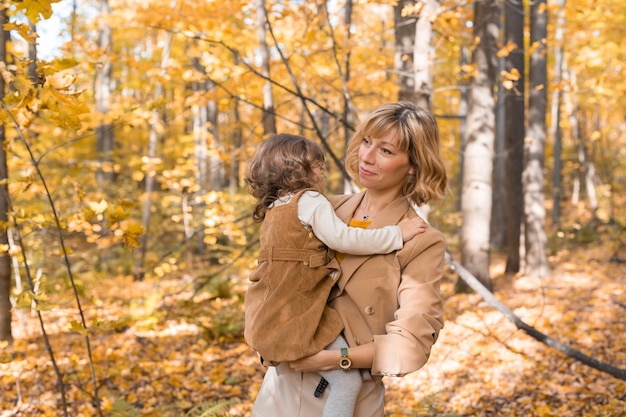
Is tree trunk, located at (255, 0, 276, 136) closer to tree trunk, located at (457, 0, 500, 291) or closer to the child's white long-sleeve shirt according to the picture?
tree trunk, located at (457, 0, 500, 291)

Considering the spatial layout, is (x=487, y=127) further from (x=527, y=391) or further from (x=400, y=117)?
(x=400, y=117)

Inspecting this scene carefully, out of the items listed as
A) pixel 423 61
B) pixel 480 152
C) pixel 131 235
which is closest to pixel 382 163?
pixel 131 235

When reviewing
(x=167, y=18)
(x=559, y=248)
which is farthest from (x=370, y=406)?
(x=559, y=248)

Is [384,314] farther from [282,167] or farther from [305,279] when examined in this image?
[282,167]

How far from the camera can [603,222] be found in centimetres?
1358

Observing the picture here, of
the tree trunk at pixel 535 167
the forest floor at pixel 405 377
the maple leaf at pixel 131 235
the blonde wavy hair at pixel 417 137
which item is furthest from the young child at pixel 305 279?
the tree trunk at pixel 535 167

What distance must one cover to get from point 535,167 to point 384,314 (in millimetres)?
8023

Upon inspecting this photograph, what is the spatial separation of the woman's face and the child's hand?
164mm

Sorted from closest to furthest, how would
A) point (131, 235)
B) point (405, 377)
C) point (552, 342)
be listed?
point (131, 235)
point (552, 342)
point (405, 377)

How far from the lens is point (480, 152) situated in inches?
316

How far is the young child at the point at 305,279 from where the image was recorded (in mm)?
1944

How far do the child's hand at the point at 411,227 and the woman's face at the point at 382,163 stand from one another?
16 cm

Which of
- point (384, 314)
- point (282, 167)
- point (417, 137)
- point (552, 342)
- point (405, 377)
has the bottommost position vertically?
point (405, 377)

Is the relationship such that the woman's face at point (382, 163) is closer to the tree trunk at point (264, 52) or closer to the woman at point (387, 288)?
the woman at point (387, 288)
